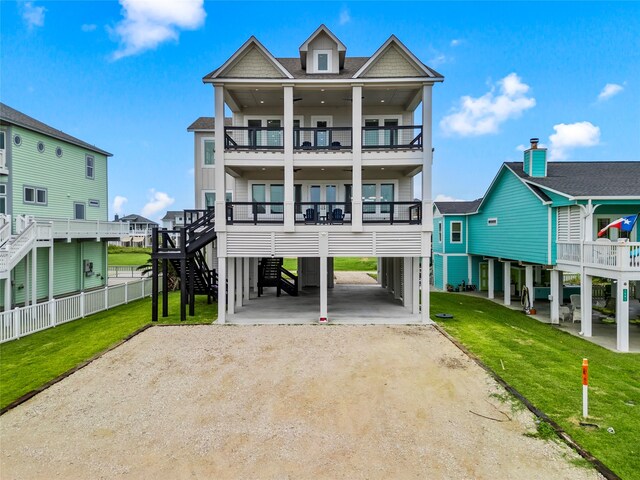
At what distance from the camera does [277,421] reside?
6.98 m

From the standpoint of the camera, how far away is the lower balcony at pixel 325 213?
14.9 metres

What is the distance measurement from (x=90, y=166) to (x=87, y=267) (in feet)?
24.3

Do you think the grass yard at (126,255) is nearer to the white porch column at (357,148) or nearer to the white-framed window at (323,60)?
the white-framed window at (323,60)

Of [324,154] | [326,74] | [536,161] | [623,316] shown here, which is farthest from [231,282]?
[536,161]

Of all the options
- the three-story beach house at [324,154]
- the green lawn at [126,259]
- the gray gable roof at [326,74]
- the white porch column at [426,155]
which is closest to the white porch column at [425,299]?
the three-story beach house at [324,154]

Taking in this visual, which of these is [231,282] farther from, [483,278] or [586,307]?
[483,278]

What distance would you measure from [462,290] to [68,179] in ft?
95.5

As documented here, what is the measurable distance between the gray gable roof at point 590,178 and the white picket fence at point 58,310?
22.9 meters

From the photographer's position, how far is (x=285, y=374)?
363 inches

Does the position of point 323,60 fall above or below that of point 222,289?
above

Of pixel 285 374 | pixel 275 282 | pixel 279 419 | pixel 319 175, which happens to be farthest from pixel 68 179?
pixel 279 419

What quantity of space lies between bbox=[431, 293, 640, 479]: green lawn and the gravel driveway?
74 centimetres

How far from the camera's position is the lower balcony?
14.9 m

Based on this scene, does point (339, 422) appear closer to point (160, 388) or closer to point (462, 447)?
point (462, 447)
